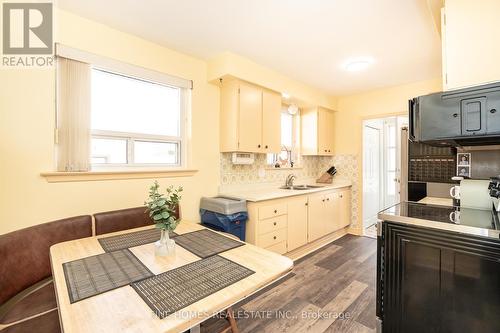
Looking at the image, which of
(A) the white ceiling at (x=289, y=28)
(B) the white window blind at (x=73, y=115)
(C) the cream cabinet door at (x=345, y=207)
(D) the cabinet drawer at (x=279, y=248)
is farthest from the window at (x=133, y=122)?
(C) the cream cabinet door at (x=345, y=207)

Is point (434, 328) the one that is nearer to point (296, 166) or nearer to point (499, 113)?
point (499, 113)

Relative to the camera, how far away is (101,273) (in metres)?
1.08

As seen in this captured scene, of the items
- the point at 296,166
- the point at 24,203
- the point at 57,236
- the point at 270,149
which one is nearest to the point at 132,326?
the point at 57,236

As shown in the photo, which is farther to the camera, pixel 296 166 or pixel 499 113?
pixel 296 166

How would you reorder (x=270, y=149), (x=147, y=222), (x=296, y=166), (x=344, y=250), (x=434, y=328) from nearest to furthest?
1. (x=434, y=328)
2. (x=147, y=222)
3. (x=270, y=149)
4. (x=344, y=250)
5. (x=296, y=166)

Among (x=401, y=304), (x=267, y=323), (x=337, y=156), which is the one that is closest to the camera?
(x=401, y=304)

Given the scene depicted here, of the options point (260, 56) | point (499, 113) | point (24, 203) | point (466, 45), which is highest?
point (260, 56)

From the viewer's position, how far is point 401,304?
1521mm

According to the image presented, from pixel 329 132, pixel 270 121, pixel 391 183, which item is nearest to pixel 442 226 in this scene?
pixel 270 121

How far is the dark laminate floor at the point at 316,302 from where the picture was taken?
1.78 metres

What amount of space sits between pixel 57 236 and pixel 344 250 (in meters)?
3.29

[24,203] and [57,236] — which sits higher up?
[24,203]

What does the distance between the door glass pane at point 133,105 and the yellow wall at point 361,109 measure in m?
3.00

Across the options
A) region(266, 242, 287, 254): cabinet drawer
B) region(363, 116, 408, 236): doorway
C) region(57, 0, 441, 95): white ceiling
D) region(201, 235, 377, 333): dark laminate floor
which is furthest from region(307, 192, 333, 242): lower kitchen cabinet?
region(57, 0, 441, 95): white ceiling
